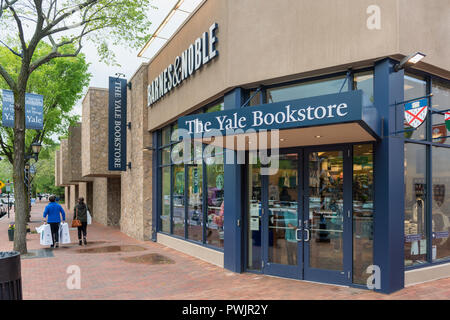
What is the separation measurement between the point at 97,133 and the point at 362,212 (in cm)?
1454

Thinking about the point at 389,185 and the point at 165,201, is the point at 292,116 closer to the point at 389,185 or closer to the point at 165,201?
the point at 389,185

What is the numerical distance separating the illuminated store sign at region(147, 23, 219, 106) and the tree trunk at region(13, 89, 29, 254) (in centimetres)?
423

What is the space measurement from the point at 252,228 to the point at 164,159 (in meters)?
6.32

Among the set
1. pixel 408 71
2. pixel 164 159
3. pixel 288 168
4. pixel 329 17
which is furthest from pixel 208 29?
pixel 164 159

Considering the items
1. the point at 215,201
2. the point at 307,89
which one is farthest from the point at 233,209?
the point at 307,89

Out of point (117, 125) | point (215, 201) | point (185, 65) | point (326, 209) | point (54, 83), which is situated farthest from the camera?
point (54, 83)

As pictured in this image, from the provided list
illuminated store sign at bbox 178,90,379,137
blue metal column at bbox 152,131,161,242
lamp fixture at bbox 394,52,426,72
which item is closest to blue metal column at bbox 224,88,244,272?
illuminated store sign at bbox 178,90,379,137

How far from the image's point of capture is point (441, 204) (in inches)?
316

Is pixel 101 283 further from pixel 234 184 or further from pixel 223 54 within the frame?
pixel 223 54

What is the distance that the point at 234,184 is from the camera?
8734mm

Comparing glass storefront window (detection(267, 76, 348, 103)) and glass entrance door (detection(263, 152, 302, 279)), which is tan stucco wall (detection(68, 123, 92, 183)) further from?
glass storefront window (detection(267, 76, 348, 103))

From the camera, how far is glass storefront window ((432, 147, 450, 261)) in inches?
309

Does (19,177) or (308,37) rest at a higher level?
(308,37)

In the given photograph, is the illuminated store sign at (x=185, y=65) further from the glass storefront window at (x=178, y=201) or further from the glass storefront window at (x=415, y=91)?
the glass storefront window at (x=415, y=91)
